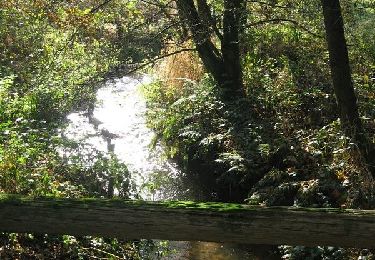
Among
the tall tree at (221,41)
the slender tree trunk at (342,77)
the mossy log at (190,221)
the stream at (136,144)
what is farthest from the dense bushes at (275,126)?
the mossy log at (190,221)

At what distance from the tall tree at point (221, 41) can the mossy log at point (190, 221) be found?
6269 millimetres

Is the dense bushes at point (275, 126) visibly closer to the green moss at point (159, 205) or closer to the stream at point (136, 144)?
the stream at point (136, 144)

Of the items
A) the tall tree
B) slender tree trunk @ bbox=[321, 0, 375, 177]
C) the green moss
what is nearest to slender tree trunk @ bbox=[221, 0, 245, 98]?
the tall tree

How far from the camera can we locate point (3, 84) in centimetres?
820

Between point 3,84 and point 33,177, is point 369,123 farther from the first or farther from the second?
point 3,84

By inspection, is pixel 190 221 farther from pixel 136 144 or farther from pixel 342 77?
pixel 136 144

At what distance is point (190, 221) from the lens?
4.07 m

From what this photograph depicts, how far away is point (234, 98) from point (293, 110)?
182cm

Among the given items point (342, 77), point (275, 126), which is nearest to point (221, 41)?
point (275, 126)

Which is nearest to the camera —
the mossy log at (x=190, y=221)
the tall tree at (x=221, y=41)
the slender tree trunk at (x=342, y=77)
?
the mossy log at (x=190, y=221)

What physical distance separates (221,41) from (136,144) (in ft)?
12.2

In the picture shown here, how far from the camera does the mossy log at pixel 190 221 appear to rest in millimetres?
4035

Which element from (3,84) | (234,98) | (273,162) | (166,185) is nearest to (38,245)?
(3,84)

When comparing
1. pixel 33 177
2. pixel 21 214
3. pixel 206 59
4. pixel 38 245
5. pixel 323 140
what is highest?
pixel 206 59
